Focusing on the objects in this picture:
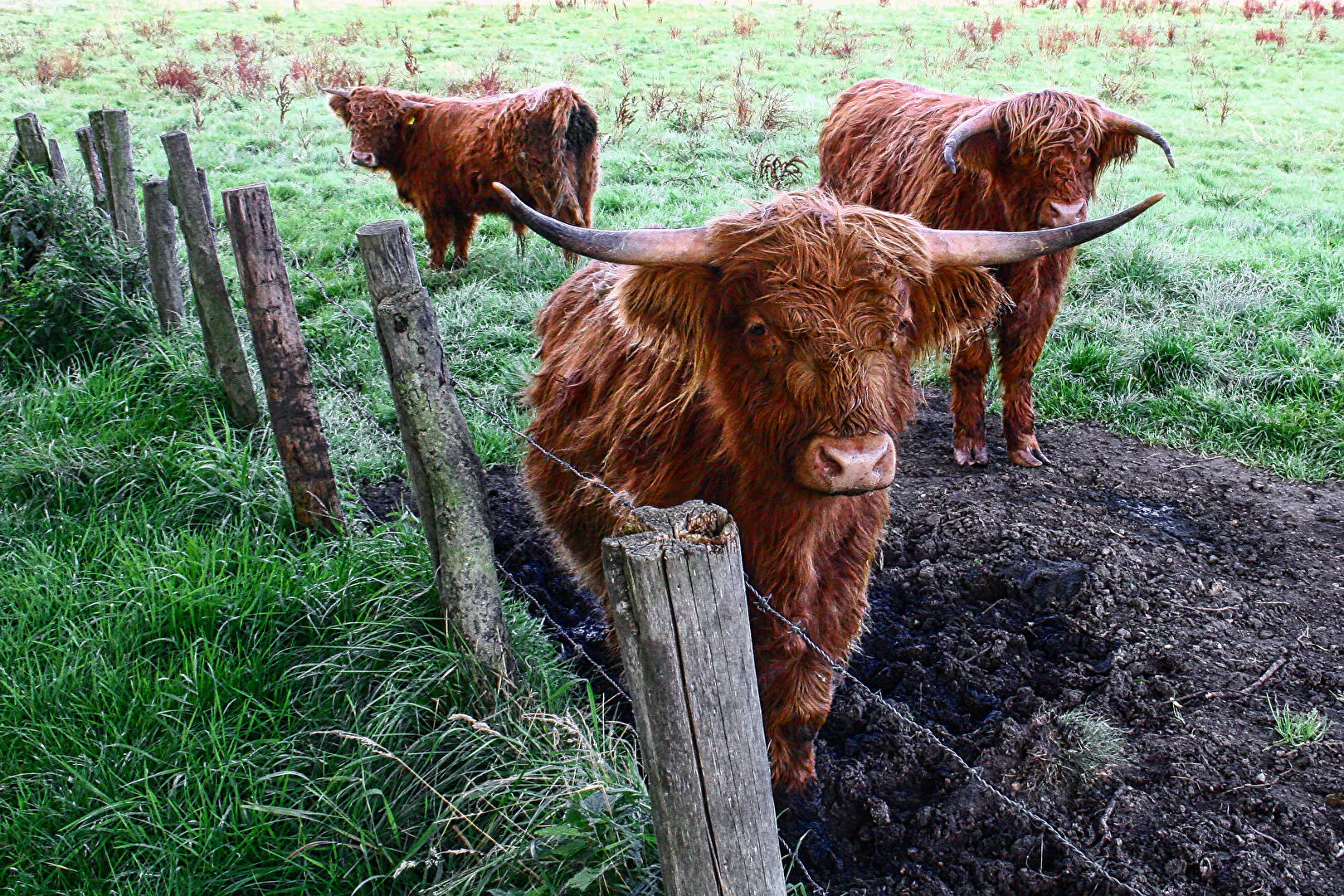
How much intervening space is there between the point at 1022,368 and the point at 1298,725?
2.38 meters

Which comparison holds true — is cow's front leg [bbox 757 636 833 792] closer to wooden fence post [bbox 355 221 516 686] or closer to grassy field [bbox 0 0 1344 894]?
grassy field [bbox 0 0 1344 894]

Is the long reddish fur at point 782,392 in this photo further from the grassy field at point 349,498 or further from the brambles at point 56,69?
the brambles at point 56,69

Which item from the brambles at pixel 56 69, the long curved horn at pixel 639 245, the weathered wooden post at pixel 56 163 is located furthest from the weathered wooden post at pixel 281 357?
the brambles at pixel 56 69

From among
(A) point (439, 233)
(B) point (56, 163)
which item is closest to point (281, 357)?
(B) point (56, 163)

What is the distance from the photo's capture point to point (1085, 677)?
3383 millimetres

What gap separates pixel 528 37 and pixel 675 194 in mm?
12625

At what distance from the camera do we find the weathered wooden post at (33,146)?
226 inches

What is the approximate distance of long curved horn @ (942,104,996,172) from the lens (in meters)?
4.43

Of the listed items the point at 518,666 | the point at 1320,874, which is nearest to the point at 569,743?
the point at 518,666

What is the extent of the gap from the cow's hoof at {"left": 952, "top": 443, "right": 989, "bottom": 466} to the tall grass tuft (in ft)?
14.6

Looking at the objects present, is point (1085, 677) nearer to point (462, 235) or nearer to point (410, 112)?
point (462, 235)

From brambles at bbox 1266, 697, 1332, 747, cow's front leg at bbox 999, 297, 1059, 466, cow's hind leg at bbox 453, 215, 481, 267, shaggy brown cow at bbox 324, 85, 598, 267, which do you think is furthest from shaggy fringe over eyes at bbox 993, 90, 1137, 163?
cow's hind leg at bbox 453, 215, 481, 267

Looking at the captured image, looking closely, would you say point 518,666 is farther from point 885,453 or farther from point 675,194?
point 675,194

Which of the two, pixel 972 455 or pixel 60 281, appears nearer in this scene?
pixel 60 281
